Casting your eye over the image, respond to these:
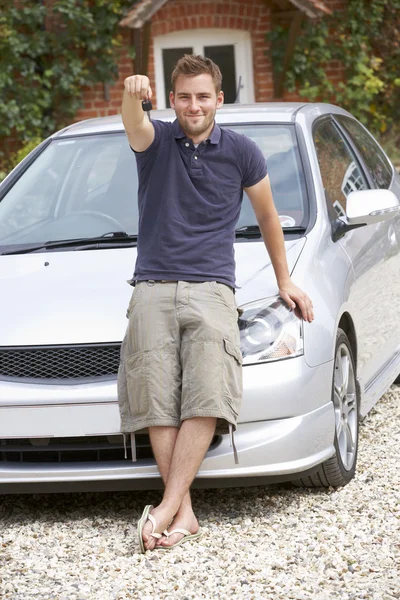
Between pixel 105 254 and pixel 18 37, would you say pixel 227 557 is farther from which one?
pixel 18 37

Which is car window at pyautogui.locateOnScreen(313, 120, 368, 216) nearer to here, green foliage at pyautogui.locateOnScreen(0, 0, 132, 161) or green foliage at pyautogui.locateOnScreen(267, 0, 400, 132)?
green foliage at pyautogui.locateOnScreen(0, 0, 132, 161)

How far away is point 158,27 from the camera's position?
14.6 metres

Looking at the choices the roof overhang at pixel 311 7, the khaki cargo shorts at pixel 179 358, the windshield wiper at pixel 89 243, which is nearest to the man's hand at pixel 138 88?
the khaki cargo shorts at pixel 179 358

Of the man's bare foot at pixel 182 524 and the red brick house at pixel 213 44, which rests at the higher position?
the man's bare foot at pixel 182 524

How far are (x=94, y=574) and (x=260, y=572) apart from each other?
57 centimetres

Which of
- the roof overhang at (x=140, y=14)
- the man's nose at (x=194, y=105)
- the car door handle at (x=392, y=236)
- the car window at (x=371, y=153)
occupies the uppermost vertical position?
the man's nose at (x=194, y=105)

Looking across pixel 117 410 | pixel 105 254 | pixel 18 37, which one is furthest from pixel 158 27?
pixel 117 410

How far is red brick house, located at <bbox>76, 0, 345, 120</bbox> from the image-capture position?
1456 centimetres

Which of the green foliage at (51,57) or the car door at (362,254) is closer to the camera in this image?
the car door at (362,254)

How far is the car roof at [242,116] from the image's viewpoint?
5.55m

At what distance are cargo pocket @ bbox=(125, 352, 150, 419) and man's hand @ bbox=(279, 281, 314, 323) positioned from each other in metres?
0.61

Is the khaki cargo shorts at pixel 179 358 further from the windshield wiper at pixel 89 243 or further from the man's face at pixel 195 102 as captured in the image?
the windshield wiper at pixel 89 243

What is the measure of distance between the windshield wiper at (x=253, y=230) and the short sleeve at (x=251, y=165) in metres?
0.73

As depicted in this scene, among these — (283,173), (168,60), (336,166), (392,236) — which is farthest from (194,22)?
(283,173)
